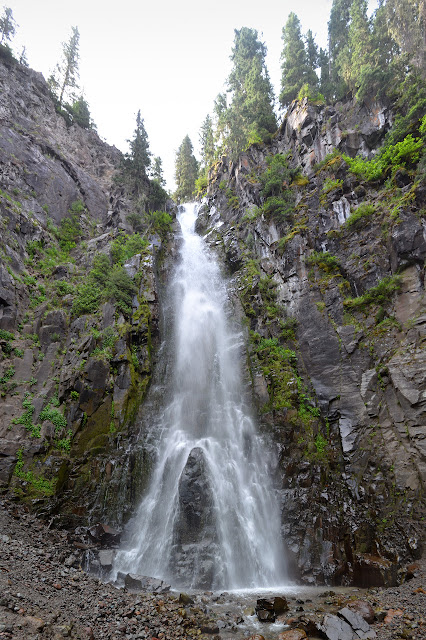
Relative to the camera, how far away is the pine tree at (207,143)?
46.2 m

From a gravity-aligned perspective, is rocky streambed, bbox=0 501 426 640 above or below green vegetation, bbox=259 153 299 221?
below

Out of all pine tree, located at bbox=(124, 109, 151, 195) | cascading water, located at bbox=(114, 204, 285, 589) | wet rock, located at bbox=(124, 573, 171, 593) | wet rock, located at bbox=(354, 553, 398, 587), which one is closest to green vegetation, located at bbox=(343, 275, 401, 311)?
cascading water, located at bbox=(114, 204, 285, 589)

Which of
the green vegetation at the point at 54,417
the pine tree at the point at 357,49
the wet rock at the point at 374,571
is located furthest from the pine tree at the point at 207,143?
the wet rock at the point at 374,571

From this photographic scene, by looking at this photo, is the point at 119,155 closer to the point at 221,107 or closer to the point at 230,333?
the point at 221,107

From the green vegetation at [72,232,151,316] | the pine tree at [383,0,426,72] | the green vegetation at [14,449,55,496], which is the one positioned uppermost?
the pine tree at [383,0,426,72]

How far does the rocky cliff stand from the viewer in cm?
1238

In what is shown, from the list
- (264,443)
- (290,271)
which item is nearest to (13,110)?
(290,271)

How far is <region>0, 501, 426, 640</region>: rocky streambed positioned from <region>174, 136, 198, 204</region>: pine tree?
4457 centimetres

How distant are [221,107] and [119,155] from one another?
17079mm

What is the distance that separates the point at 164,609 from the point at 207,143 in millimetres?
51775

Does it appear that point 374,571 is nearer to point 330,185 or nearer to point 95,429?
point 95,429

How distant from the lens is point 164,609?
25.5 feet

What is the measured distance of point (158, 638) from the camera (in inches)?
259

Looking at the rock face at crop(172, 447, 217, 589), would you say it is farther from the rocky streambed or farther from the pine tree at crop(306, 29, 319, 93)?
the pine tree at crop(306, 29, 319, 93)
